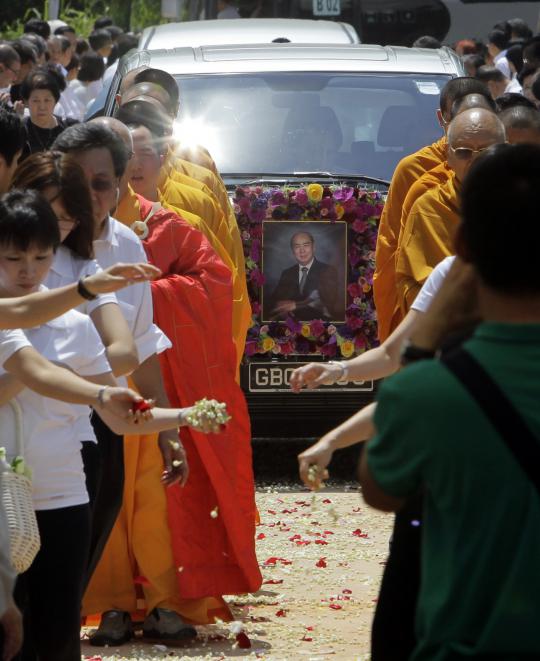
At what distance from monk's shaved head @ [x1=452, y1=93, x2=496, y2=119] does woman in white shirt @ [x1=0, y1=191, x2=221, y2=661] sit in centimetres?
325

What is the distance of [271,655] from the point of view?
557 cm

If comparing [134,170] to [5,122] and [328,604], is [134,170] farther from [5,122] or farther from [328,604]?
[328,604]

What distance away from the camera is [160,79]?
816 cm

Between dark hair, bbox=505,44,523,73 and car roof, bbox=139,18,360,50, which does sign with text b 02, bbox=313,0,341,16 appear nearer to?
dark hair, bbox=505,44,523,73

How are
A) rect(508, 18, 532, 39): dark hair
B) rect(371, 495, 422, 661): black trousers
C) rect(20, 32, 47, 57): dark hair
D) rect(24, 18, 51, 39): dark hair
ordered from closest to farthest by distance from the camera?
1. rect(371, 495, 422, 661): black trousers
2. rect(20, 32, 47, 57): dark hair
3. rect(508, 18, 532, 39): dark hair
4. rect(24, 18, 51, 39): dark hair

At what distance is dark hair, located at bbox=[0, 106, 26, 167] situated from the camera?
511 centimetres

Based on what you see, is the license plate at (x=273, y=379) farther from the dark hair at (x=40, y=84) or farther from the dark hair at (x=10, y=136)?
the dark hair at (x=40, y=84)

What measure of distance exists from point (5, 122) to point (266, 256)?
302 centimetres

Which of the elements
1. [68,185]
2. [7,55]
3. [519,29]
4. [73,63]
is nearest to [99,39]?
[73,63]

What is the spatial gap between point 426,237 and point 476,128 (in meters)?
0.41

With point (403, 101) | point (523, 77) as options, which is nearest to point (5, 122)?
point (403, 101)

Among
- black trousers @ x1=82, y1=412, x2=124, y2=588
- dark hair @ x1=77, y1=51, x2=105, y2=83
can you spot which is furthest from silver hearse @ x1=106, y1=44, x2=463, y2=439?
dark hair @ x1=77, y1=51, x2=105, y2=83

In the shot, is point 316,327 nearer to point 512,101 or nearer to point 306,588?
point 512,101

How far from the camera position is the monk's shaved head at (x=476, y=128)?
5809 millimetres
